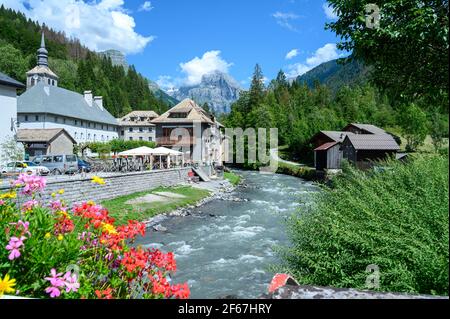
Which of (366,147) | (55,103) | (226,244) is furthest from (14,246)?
(55,103)

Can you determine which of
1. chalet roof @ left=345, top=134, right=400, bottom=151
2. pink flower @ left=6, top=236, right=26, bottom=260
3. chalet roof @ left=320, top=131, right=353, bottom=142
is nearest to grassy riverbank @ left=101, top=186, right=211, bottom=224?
pink flower @ left=6, top=236, right=26, bottom=260

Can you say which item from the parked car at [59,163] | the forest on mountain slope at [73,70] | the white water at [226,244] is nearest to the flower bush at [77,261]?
the white water at [226,244]

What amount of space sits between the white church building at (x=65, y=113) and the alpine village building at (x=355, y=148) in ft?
131

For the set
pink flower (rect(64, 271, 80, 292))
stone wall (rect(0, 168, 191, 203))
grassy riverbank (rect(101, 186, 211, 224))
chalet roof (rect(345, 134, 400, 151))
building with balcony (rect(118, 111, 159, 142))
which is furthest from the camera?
building with balcony (rect(118, 111, 159, 142))

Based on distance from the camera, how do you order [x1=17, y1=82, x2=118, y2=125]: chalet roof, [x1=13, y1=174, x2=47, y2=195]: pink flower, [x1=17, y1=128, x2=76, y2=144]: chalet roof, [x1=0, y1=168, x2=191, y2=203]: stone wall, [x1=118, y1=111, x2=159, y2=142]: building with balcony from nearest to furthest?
1. [x1=13, y1=174, x2=47, y2=195]: pink flower
2. [x1=0, y1=168, x2=191, y2=203]: stone wall
3. [x1=17, y1=128, x2=76, y2=144]: chalet roof
4. [x1=17, y1=82, x2=118, y2=125]: chalet roof
5. [x1=118, y1=111, x2=159, y2=142]: building with balcony

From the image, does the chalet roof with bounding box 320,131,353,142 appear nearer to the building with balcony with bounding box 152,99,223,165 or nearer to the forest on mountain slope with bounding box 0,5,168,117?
the building with balcony with bounding box 152,99,223,165

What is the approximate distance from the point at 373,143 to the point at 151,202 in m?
33.4

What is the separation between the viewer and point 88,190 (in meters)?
22.9

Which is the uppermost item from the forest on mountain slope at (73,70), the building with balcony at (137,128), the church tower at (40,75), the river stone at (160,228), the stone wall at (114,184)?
the forest on mountain slope at (73,70)

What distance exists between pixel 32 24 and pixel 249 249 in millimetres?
159590

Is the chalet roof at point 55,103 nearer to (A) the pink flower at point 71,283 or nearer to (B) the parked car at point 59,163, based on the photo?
(B) the parked car at point 59,163

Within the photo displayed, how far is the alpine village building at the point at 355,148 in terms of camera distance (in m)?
46.0

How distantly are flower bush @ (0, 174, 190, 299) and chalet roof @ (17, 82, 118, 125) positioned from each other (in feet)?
177

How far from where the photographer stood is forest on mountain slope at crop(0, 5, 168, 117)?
3536 inches
